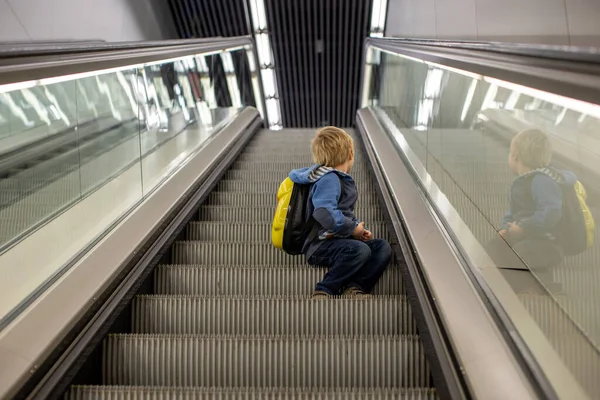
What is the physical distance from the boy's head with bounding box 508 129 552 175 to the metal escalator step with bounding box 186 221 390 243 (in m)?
1.98

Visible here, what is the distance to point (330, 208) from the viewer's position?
328 centimetres

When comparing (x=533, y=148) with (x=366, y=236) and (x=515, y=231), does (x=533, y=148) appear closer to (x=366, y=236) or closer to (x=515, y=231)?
(x=515, y=231)

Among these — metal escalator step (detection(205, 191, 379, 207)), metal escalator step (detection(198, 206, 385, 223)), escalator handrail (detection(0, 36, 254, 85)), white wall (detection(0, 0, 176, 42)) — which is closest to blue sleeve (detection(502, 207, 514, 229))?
escalator handrail (detection(0, 36, 254, 85))

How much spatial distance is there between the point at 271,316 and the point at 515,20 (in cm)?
294

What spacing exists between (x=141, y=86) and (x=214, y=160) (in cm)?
131

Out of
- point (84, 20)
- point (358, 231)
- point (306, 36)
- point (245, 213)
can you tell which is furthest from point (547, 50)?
point (306, 36)

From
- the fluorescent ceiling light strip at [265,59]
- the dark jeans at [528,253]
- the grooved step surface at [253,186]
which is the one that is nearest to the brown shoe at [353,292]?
the dark jeans at [528,253]

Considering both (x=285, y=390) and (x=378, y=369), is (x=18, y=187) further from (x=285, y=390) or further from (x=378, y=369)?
(x=378, y=369)

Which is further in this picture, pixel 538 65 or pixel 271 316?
pixel 271 316

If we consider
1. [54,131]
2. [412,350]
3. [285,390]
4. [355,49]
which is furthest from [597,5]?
[355,49]

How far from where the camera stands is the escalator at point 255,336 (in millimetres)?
2395

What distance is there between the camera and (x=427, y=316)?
2.38 metres

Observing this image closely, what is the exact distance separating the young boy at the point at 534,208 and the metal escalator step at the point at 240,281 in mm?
931

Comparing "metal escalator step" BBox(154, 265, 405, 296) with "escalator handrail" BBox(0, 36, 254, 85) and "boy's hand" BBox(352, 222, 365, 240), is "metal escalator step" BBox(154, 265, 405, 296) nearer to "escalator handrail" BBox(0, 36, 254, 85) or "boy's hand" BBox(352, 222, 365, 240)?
"boy's hand" BBox(352, 222, 365, 240)
